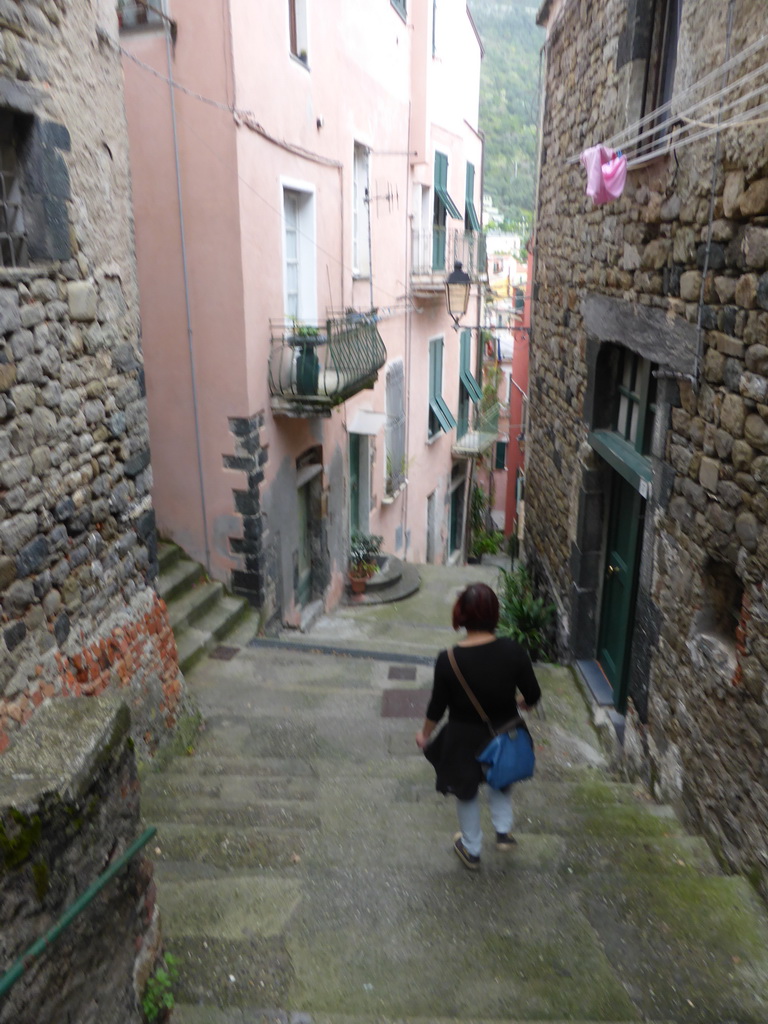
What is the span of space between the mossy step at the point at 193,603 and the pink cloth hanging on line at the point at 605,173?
14.1 ft

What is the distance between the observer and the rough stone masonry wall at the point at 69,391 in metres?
3.23

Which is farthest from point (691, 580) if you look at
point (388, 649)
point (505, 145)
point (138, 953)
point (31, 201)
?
point (505, 145)

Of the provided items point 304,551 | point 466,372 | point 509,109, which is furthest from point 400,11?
point 509,109

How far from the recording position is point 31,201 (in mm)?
3367

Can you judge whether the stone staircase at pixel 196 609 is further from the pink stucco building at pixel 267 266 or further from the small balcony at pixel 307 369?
the small balcony at pixel 307 369

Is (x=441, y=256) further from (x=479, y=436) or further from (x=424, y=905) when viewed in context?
(x=424, y=905)

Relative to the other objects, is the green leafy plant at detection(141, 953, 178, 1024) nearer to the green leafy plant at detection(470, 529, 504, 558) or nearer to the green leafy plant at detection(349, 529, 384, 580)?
the green leafy plant at detection(349, 529, 384, 580)

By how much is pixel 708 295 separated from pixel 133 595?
3367 mm

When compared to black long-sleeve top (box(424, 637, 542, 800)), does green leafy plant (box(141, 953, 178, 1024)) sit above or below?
below

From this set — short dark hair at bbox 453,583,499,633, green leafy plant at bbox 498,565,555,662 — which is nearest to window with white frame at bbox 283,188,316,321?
green leafy plant at bbox 498,565,555,662

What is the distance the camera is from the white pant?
3.23 meters

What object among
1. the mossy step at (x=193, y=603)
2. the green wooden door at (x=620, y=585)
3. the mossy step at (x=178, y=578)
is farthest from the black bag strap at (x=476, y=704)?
the mossy step at (x=178, y=578)

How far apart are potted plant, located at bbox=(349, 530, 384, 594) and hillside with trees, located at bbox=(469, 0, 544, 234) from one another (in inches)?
894

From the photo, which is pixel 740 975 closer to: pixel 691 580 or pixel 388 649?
pixel 691 580
